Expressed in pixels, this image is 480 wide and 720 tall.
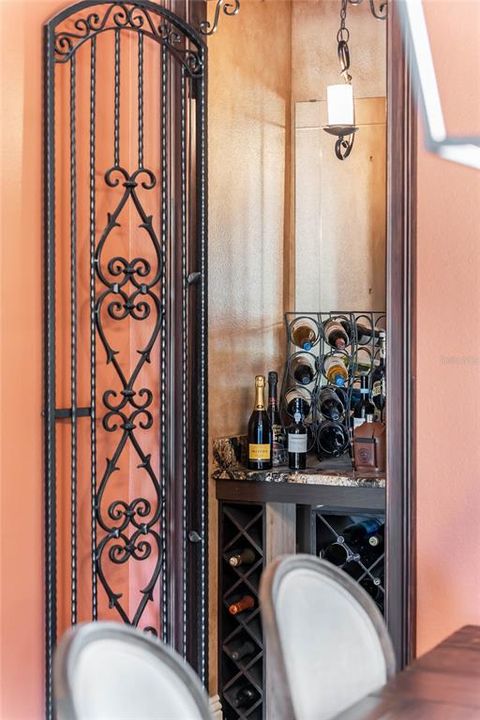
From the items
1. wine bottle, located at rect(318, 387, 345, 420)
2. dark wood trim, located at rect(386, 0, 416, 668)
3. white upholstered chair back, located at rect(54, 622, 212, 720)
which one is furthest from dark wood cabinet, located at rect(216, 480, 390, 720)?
white upholstered chair back, located at rect(54, 622, 212, 720)

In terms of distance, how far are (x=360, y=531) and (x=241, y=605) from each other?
52cm

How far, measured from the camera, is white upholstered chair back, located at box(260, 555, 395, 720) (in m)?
1.66

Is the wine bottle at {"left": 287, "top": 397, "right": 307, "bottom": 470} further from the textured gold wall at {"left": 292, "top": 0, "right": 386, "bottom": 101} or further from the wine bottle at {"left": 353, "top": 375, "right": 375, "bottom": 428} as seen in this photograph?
the textured gold wall at {"left": 292, "top": 0, "right": 386, "bottom": 101}

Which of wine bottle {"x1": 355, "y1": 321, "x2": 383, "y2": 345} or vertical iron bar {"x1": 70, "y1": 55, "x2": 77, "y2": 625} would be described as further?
wine bottle {"x1": 355, "y1": 321, "x2": 383, "y2": 345}

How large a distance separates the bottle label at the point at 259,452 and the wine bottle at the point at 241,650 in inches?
27.5

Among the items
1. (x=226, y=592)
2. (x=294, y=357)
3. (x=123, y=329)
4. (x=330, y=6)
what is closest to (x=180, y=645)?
(x=226, y=592)

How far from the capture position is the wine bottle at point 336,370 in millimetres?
3941

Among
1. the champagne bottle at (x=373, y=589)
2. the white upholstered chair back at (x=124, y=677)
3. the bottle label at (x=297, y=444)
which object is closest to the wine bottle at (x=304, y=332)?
the bottle label at (x=297, y=444)

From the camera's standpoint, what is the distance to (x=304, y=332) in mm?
4082

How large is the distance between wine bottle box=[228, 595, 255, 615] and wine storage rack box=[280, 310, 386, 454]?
2.16 ft

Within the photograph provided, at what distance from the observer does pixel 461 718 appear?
1452 millimetres

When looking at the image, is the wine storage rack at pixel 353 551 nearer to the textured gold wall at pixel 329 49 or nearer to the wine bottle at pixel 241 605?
the wine bottle at pixel 241 605

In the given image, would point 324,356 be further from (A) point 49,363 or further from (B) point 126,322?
(A) point 49,363

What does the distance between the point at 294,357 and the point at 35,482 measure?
71.7 inches
